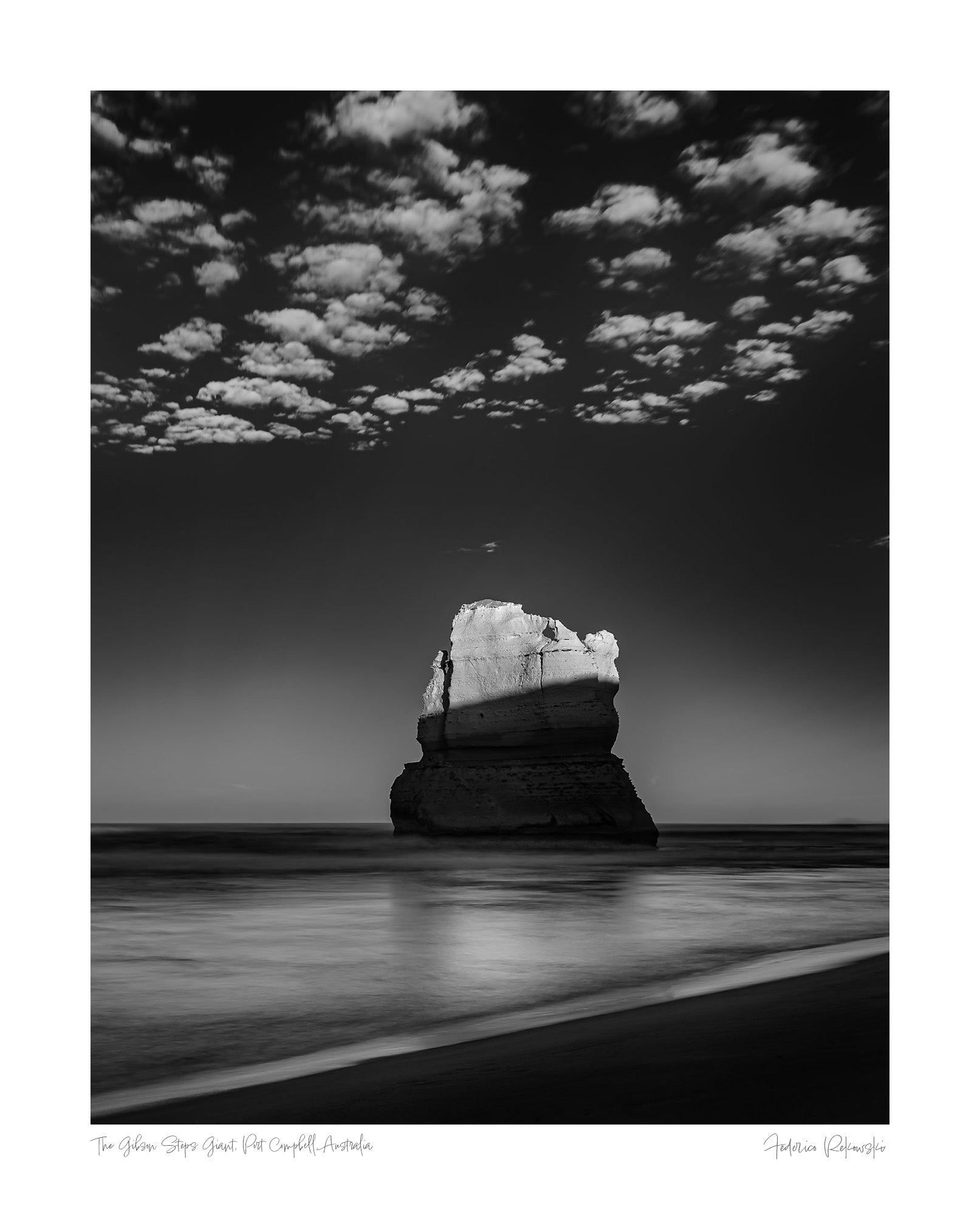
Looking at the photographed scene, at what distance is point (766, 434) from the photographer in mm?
8742

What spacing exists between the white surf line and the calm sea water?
134 mm

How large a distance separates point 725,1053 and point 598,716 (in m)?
25.5

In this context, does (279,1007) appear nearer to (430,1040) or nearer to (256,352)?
(430,1040)

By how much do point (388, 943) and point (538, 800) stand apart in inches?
834

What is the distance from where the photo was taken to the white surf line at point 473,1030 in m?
4.81

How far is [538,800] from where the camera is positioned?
29891mm

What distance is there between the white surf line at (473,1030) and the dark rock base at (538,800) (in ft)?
71.0

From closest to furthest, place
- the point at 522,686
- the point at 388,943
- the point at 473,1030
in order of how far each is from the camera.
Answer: the point at 473,1030 → the point at 388,943 → the point at 522,686

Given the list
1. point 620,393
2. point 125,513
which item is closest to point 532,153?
point 620,393

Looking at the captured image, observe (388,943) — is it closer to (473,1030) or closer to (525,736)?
(473,1030)

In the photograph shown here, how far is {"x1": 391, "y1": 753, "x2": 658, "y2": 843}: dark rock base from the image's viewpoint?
1164 inches

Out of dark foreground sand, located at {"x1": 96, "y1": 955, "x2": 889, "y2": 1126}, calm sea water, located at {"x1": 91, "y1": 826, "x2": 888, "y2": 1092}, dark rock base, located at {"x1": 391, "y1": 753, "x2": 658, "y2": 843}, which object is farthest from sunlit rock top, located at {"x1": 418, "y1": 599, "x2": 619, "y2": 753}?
dark foreground sand, located at {"x1": 96, "y1": 955, "x2": 889, "y2": 1126}

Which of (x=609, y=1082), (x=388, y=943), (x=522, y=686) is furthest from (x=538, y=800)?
(x=609, y=1082)

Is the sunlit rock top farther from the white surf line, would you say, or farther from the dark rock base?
the white surf line
